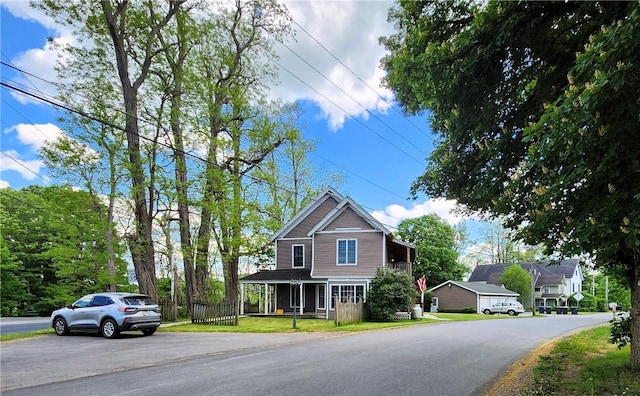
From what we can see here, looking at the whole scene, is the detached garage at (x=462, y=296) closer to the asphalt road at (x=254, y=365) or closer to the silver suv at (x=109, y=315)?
the asphalt road at (x=254, y=365)

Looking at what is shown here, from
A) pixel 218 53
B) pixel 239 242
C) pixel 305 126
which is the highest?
pixel 218 53

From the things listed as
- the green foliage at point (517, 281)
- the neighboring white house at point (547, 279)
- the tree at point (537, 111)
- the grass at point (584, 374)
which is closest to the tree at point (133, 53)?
the tree at point (537, 111)

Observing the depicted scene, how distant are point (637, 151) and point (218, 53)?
1036 inches

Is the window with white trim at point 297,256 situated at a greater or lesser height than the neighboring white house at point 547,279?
greater

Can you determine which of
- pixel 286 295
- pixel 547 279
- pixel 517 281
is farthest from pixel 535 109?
pixel 547 279

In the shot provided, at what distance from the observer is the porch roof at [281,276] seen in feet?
94.7

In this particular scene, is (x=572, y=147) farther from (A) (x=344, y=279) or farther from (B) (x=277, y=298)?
(B) (x=277, y=298)

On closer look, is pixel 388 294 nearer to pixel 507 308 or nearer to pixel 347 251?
pixel 347 251

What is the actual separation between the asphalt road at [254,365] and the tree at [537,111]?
3.27 metres

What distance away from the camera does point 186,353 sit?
11.8 metres

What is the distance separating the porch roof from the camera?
28859 mm

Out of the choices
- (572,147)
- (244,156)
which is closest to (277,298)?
(244,156)

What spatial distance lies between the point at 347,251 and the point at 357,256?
0.72 metres

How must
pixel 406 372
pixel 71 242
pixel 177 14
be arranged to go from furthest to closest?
1. pixel 71 242
2. pixel 177 14
3. pixel 406 372
